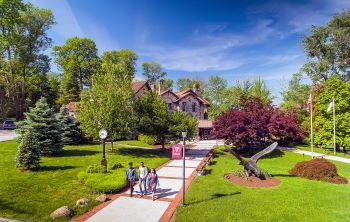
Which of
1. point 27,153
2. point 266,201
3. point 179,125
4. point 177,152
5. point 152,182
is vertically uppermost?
point 179,125

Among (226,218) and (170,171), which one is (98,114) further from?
(226,218)

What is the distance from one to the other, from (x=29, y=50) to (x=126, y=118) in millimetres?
27586

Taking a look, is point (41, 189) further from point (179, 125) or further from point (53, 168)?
point (179, 125)

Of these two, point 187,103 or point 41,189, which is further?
point 187,103

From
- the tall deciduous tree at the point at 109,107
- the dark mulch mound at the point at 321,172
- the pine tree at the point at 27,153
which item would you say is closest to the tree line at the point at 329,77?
the dark mulch mound at the point at 321,172

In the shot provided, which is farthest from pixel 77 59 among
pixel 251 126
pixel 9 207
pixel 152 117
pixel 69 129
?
pixel 9 207

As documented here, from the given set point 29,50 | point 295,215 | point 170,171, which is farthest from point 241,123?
point 29,50

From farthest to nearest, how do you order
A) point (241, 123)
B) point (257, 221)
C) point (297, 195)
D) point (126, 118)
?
point (241, 123)
point (126, 118)
point (297, 195)
point (257, 221)

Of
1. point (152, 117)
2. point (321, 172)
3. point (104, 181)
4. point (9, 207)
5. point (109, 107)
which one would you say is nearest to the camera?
point (9, 207)

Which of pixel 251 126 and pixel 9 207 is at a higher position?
pixel 251 126

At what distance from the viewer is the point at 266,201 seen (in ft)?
47.5

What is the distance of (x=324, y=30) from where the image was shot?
1820 inches

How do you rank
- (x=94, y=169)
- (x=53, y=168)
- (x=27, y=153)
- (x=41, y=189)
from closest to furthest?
1. (x=41, y=189)
2. (x=27, y=153)
3. (x=94, y=169)
4. (x=53, y=168)

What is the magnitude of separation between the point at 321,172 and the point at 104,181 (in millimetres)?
16684
